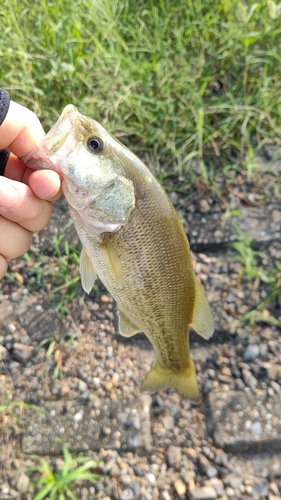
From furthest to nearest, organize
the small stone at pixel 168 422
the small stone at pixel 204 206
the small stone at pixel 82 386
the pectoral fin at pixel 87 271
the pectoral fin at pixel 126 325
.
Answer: the small stone at pixel 204 206, the small stone at pixel 82 386, the small stone at pixel 168 422, the pectoral fin at pixel 126 325, the pectoral fin at pixel 87 271

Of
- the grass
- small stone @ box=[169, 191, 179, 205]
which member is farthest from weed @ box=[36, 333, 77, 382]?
small stone @ box=[169, 191, 179, 205]

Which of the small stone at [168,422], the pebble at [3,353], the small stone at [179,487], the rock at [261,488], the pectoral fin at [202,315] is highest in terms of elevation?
the pectoral fin at [202,315]

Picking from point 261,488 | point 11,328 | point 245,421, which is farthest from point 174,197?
point 261,488

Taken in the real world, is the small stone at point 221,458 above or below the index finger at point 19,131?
below

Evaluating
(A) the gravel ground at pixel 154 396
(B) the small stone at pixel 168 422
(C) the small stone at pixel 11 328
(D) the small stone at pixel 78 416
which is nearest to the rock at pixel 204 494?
(A) the gravel ground at pixel 154 396

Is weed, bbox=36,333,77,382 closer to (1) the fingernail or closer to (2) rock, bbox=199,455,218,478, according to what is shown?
(2) rock, bbox=199,455,218,478

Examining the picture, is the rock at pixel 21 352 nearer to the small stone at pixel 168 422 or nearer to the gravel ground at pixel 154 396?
the gravel ground at pixel 154 396

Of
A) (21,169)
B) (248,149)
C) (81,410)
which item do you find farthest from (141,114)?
(81,410)

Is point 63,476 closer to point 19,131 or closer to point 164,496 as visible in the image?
point 164,496
